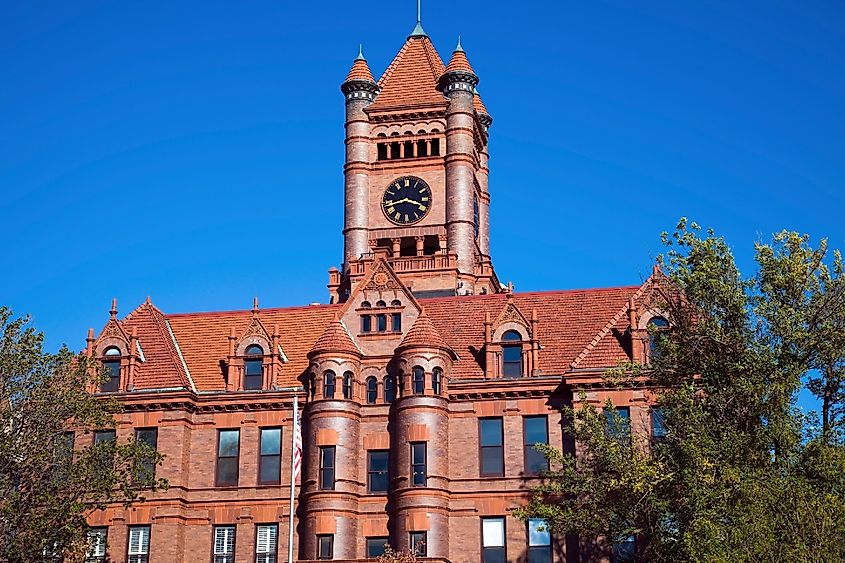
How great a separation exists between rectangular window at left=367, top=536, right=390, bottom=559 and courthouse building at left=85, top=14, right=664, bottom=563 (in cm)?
8

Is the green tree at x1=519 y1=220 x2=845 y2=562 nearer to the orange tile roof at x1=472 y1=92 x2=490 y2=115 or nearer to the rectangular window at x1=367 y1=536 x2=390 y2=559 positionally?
the rectangular window at x1=367 y1=536 x2=390 y2=559

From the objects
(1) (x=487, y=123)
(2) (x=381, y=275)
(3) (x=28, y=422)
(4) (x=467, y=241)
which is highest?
(1) (x=487, y=123)

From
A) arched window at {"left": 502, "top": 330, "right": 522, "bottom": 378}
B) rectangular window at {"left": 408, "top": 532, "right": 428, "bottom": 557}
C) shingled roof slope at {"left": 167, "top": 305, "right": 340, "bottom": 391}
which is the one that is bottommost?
rectangular window at {"left": 408, "top": 532, "right": 428, "bottom": 557}

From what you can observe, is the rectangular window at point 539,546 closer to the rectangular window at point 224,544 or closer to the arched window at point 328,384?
the arched window at point 328,384

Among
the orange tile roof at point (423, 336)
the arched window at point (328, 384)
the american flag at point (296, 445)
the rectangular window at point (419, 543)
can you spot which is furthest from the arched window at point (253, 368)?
the rectangular window at point (419, 543)

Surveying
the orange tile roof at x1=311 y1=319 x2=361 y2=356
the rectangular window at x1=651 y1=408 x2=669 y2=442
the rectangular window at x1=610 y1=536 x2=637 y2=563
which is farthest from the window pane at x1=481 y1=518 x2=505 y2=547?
the orange tile roof at x1=311 y1=319 x2=361 y2=356

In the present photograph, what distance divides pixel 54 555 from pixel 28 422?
714cm

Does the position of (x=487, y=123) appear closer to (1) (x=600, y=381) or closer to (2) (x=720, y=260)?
(1) (x=600, y=381)

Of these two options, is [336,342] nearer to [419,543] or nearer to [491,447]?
[491,447]

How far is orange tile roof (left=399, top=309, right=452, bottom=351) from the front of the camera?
5384cm

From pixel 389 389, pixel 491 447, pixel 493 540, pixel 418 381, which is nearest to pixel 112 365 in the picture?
pixel 389 389

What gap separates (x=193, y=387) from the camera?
56.8 metres

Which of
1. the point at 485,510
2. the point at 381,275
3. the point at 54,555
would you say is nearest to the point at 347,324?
the point at 381,275

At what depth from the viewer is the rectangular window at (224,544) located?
53.3 meters
